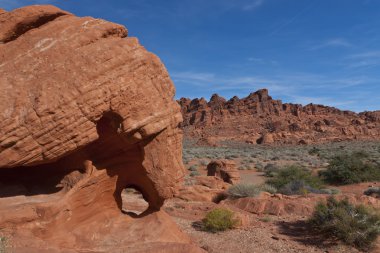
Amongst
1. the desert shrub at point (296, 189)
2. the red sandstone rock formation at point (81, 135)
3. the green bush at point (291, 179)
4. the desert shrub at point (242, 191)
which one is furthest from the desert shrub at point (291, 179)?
the red sandstone rock formation at point (81, 135)

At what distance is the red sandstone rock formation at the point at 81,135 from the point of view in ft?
19.9

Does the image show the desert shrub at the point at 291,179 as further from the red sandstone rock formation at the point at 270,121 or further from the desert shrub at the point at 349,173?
the red sandstone rock formation at the point at 270,121

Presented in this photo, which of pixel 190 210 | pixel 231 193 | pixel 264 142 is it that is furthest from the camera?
pixel 264 142

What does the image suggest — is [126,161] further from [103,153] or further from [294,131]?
[294,131]

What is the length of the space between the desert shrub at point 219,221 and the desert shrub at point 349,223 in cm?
236

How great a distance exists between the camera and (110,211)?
314 inches

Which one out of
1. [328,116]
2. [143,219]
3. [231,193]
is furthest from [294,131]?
[143,219]

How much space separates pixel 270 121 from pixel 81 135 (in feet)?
328

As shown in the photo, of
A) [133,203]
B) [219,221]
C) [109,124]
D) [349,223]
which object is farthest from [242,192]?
[109,124]

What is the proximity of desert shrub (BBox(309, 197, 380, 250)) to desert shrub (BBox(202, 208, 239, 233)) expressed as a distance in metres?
2.36

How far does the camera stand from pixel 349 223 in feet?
31.9

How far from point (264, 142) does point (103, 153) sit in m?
66.9

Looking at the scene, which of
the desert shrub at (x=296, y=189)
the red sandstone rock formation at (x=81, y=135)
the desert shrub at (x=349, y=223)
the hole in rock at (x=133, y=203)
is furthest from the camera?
the desert shrub at (x=296, y=189)

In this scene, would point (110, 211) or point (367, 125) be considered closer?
point (110, 211)
